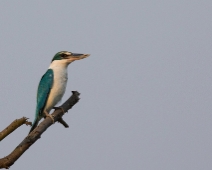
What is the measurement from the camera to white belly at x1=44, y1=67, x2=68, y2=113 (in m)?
7.29

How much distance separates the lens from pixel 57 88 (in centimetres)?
731

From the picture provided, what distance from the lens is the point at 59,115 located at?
5.79 metres

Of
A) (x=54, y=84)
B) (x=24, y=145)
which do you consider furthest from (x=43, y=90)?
(x=24, y=145)

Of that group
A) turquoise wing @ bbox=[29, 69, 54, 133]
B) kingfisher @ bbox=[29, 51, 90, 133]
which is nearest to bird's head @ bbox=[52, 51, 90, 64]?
kingfisher @ bbox=[29, 51, 90, 133]

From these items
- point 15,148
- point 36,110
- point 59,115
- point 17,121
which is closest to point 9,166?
point 15,148

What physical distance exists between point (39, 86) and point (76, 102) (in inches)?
73.6

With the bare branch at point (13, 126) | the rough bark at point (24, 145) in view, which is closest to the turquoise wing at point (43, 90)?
the rough bark at point (24, 145)

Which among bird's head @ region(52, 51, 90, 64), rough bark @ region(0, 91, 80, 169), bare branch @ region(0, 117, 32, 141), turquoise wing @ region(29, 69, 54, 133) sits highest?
bird's head @ region(52, 51, 90, 64)

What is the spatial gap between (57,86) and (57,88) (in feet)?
0.11

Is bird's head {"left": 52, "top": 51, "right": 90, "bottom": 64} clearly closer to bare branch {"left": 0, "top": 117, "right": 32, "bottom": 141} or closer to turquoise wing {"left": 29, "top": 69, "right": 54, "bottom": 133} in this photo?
turquoise wing {"left": 29, "top": 69, "right": 54, "bottom": 133}

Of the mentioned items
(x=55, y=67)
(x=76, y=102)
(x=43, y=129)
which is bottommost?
(x=43, y=129)

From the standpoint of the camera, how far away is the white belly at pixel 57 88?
729cm

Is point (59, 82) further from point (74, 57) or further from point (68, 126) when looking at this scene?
point (68, 126)

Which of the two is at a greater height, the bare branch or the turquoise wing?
the turquoise wing
